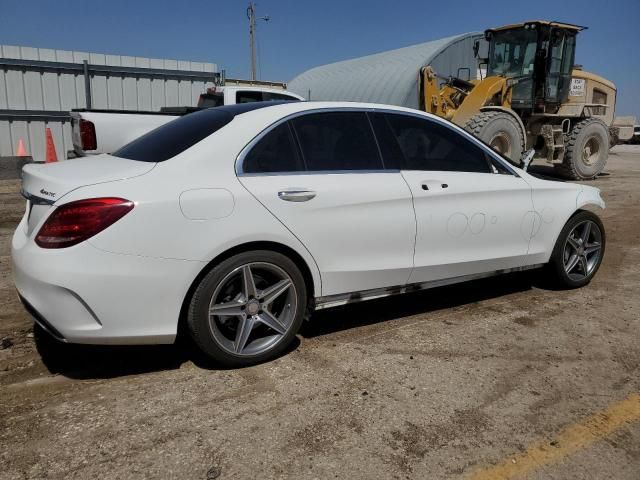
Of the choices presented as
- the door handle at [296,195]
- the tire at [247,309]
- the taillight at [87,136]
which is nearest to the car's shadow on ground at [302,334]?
the tire at [247,309]

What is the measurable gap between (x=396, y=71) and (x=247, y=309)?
26.4 meters

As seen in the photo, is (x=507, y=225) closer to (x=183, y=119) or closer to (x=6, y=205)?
(x=183, y=119)

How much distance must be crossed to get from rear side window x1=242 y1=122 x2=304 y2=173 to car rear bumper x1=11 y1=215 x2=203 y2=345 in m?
0.71

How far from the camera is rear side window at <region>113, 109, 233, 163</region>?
3174 millimetres

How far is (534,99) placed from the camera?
484 inches

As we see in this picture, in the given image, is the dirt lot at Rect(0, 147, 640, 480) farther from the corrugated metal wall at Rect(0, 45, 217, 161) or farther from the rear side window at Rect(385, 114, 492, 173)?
the corrugated metal wall at Rect(0, 45, 217, 161)

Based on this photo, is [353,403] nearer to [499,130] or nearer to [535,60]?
[499,130]

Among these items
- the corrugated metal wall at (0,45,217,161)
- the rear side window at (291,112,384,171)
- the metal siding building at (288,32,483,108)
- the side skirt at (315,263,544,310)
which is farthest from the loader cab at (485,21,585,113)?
the metal siding building at (288,32,483,108)

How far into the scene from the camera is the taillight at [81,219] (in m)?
2.70

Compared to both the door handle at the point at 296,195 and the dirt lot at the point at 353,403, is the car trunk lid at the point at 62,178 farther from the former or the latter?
the dirt lot at the point at 353,403

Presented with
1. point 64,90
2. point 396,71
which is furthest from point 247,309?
point 396,71

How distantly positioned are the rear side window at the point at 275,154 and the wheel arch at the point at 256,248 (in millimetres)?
446

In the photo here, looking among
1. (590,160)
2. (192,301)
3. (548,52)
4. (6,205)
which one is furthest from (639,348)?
(590,160)

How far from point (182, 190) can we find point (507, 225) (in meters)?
2.56
